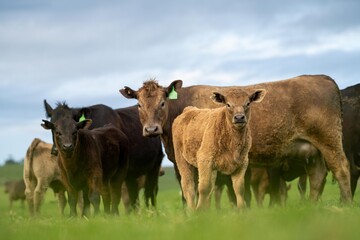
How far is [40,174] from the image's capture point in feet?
65.1

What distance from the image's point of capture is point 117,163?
1323 centimetres

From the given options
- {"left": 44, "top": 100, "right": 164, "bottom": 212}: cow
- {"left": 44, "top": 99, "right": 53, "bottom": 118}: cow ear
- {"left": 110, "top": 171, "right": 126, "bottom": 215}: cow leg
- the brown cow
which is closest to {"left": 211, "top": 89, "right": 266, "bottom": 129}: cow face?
the brown cow

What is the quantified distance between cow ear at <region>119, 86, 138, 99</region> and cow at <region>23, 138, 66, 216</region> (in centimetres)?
730

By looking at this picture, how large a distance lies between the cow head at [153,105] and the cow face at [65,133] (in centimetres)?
127

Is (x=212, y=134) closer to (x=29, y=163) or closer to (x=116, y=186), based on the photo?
(x=116, y=186)

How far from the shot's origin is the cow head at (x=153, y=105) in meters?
11.7

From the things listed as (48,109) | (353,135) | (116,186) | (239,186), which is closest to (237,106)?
(239,186)

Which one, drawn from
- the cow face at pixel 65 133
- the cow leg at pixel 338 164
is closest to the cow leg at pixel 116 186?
the cow face at pixel 65 133

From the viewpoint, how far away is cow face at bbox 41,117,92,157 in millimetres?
11273

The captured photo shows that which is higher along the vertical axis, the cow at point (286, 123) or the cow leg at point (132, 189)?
the cow at point (286, 123)

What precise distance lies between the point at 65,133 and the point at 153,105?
179cm

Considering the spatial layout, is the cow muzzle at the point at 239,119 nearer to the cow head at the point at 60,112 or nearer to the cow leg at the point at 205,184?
the cow leg at the point at 205,184

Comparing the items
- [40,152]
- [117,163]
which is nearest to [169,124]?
[117,163]

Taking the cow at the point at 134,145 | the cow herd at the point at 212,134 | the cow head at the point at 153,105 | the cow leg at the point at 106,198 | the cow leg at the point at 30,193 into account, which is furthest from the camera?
the cow leg at the point at 30,193
